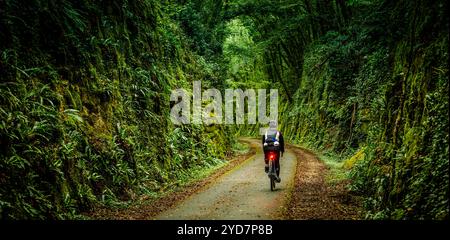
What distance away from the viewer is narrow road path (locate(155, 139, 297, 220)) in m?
8.96

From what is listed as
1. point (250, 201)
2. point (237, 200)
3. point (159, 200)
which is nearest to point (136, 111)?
point (159, 200)

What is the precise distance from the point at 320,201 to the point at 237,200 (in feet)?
7.36

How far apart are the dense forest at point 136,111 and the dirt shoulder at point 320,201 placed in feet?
1.59

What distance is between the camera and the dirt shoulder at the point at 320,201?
29.0ft

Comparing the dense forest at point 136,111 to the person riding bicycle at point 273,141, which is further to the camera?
the person riding bicycle at point 273,141

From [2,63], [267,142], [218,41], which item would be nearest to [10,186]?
[2,63]

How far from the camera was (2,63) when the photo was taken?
8.81m

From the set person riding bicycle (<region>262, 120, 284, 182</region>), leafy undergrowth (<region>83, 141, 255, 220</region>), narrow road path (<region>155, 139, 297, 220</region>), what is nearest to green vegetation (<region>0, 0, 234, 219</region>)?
leafy undergrowth (<region>83, 141, 255, 220</region>)

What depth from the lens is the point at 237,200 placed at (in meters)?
10.6

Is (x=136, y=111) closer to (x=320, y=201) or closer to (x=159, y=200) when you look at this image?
(x=159, y=200)

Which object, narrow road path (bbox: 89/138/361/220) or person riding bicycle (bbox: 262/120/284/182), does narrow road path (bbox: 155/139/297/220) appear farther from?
person riding bicycle (bbox: 262/120/284/182)

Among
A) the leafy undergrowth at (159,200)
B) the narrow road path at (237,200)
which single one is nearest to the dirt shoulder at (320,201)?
the narrow road path at (237,200)

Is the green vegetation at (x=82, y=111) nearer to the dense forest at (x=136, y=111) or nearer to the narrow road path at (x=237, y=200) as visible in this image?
the dense forest at (x=136, y=111)
